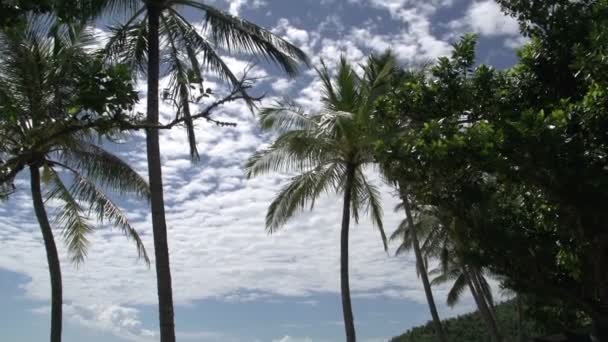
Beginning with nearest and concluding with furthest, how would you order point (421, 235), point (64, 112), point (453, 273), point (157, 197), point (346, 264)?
point (64, 112), point (157, 197), point (346, 264), point (421, 235), point (453, 273)

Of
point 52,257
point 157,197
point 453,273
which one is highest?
point 453,273

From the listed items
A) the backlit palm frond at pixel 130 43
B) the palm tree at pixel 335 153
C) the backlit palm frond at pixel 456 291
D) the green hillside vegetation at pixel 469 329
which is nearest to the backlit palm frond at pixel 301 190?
the palm tree at pixel 335 153

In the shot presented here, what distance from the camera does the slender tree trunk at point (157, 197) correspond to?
852 centimetres

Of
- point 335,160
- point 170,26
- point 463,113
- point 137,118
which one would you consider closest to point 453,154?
point 463,113

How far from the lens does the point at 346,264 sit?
14148mm

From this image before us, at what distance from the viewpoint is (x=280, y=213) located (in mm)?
14898

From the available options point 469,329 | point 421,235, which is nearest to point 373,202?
point 421,235

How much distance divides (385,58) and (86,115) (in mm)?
15105

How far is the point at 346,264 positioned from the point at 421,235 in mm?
13056

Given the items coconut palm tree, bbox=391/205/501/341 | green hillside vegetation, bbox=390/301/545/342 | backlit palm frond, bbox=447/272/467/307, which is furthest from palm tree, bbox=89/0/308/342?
green hillside vegetation, bbox=390/301/545/342

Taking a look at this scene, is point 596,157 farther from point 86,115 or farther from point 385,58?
point 385,58

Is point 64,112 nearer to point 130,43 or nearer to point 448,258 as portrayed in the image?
point 130,43

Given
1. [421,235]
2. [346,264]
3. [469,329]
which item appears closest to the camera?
[346,264]

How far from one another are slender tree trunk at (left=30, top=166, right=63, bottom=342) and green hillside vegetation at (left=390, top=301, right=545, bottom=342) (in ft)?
117
